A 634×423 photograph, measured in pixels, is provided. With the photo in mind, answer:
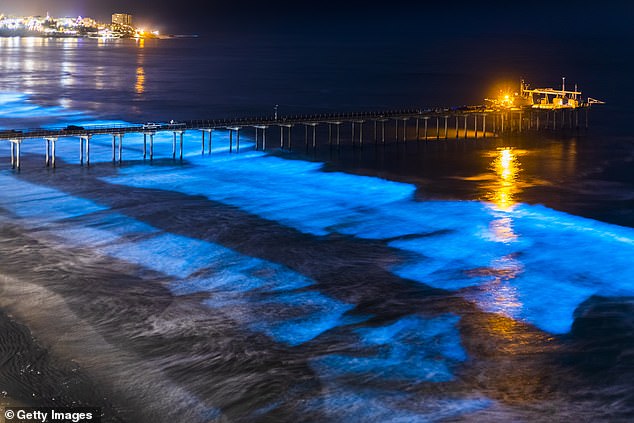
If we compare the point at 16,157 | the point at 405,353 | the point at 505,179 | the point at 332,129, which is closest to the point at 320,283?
the point at 405,353

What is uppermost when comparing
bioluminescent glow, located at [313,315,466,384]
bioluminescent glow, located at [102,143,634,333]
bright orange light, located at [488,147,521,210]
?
bright orange light, located at [488,147,521,210]

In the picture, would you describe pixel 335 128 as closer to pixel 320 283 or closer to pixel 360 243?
pixel 360 243

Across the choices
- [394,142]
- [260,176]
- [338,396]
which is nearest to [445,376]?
[338,396]

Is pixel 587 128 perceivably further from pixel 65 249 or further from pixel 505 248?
pixel 65 249

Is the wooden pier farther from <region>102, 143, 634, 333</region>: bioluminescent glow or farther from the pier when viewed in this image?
<region>102, 143, 634, 333</region>: bioluminescent glow

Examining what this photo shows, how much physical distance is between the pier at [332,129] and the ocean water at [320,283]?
4.02 feet

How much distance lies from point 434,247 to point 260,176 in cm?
1667

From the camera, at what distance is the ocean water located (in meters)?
22.4

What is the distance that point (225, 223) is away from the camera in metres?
38.7

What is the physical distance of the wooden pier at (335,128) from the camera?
169ft

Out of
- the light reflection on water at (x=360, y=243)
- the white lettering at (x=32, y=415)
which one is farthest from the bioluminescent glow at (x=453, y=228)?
the white lettering at (x=32, y=415)

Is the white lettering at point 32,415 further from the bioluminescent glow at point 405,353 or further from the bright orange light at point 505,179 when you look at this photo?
the bright orange light at point 505,179

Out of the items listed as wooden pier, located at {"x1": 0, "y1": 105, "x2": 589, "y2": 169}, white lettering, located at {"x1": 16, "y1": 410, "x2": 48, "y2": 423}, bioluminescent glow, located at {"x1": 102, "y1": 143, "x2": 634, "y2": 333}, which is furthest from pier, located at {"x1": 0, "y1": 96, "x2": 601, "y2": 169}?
white lettering, located at {"x1": 16, "y1": 410, "x2": 48, "y2": 423}

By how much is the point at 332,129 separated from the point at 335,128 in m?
0.63
